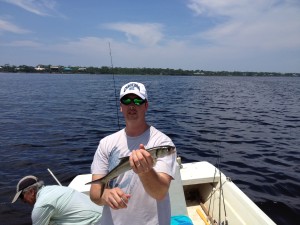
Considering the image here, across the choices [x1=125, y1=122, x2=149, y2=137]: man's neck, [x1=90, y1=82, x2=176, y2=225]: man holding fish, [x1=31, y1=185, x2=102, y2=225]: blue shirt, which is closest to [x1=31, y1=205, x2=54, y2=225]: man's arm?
[x1=31, y1=185, x2=102, y2=225]: blue shirt

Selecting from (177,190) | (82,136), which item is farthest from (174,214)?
(82,136)

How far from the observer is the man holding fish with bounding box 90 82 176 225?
2885 mm

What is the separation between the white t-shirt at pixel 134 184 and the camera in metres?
3.06

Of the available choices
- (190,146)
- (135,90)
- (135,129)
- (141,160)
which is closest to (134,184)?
(135,129)

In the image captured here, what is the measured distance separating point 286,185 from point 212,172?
554 centimetres

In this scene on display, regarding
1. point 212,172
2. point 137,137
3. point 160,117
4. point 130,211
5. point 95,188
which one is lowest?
point 160,117

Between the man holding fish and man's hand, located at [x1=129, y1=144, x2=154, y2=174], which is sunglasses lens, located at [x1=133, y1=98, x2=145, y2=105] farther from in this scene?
man's hand, located at [x1=129, y1=144, x2=154, y2=174]

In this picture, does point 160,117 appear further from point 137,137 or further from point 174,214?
point 137,137

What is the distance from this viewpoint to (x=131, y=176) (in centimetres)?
310

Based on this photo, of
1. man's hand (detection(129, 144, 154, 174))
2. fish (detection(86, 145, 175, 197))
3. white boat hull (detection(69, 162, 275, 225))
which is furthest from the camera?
white boat hull (detection(69, 162, 275, 225))

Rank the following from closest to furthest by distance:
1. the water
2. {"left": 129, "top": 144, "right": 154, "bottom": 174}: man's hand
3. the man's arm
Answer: {"left": 129, "top": 144, "right": 154, "bottom": 174}: man's hand
the man's arm
the water

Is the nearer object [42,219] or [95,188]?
[95,188]

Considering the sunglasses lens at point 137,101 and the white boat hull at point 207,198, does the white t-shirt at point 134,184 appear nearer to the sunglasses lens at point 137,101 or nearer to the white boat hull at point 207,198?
the sunglasses lens at point 137,101

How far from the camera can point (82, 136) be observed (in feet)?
61.4
